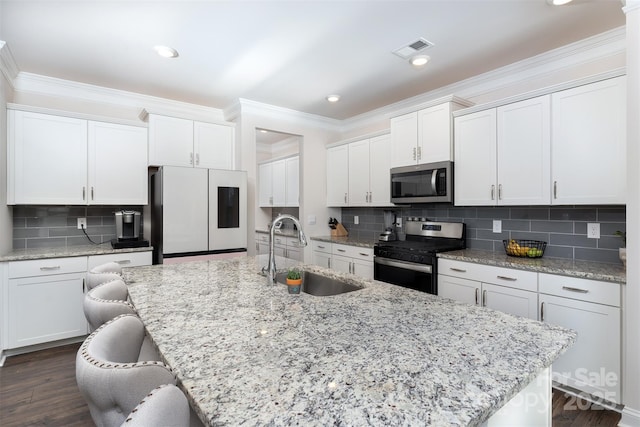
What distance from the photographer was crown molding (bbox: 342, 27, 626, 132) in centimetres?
244

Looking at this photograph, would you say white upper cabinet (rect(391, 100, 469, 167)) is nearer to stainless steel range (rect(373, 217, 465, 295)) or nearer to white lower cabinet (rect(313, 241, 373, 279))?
stainless steel range (rect(373, 217, 465, 295))

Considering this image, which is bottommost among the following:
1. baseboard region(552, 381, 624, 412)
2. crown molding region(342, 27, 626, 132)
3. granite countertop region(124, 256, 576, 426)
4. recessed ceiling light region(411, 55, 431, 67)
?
baseboard region(552, 381, 624, 412)

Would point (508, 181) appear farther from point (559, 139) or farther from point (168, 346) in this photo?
point (168, 346)

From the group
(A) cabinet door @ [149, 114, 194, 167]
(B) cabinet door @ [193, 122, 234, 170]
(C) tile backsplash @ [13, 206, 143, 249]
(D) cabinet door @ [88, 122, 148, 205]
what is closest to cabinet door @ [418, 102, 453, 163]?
(B) cabinet door @ [193, 122, 234, 170]

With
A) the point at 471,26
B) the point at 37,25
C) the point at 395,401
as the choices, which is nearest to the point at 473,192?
the point at 471,26

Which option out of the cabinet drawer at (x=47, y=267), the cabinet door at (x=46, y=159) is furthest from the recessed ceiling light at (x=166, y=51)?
the cabinet drawer at (x=47, y=267)

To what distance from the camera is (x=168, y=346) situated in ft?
3.20

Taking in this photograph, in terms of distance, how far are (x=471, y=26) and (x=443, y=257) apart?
1.82 m

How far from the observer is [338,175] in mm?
4512

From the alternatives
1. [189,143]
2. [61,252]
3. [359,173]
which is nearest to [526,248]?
[359,173]

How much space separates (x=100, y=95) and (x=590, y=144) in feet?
14.8

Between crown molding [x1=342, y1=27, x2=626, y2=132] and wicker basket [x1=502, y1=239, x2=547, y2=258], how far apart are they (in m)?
1.47

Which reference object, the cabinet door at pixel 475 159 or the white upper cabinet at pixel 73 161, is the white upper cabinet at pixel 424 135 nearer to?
the cabinet door at pixel 475 159

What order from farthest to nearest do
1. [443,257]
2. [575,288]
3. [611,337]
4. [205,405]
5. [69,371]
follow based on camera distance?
[443,257] < [69,371] < [575,288] < [611,337] < [205,405]
